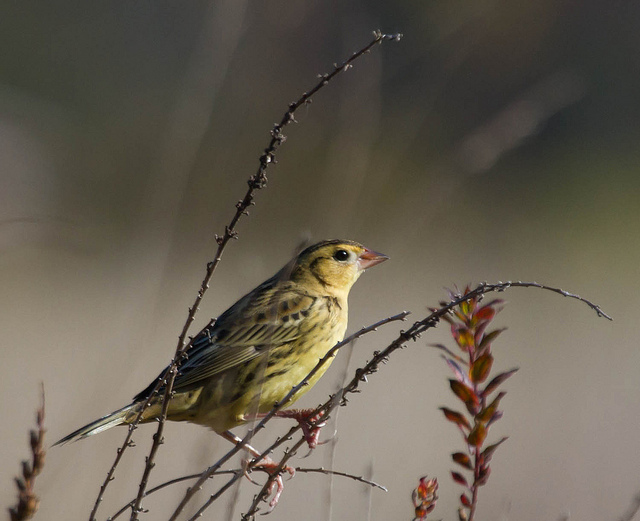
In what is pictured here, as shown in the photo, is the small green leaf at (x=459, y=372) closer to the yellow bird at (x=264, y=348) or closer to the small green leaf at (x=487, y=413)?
the small green leaf at (x=487, y=413)

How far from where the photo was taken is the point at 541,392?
447 inches

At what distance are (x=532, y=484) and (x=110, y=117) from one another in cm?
1186

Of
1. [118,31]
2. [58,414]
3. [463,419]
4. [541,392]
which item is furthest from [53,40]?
[463,419]

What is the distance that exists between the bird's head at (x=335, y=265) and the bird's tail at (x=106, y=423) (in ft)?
5.33

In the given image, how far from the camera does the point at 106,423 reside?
387 centimetres

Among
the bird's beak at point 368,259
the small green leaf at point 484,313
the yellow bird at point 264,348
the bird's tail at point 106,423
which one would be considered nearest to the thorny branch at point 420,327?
the small green leaf at point 484,313

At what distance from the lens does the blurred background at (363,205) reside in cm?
680

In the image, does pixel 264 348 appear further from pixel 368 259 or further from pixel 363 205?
pixel 363 205

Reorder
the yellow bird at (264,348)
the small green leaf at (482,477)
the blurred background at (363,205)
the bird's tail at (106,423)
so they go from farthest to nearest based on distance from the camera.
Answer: the blurred background at (363,205) → the yellow bird at (264,348) → the bird's tail at (106,423) → the small green leaf at (482,477)

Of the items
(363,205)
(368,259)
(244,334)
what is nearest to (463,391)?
(244,334)

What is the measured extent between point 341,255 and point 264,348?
94cm

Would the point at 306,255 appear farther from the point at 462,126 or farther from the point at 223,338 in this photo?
the point at 462,126

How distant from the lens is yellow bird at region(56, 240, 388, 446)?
174 inches

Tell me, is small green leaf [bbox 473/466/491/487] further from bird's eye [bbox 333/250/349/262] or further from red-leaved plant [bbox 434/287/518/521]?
bird's eye [bbox 333/250/349/262]
